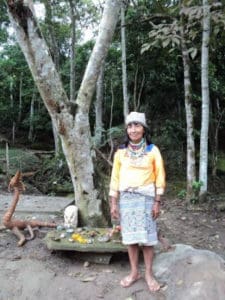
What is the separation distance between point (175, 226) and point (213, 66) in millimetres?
4204

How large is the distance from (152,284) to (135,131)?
4.08 feet

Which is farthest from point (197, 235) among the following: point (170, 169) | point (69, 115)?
point (170, 169)

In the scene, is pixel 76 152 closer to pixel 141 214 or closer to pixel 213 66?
pixel 141 214

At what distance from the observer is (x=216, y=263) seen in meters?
3.04

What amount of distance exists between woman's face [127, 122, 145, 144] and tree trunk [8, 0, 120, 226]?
2.98ft

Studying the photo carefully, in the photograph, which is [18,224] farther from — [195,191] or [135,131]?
[195,191]

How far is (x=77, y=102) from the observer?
150 inches

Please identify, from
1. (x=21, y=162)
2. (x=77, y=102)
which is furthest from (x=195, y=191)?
(x=21, y=162)

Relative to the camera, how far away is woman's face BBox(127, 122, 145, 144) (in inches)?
117

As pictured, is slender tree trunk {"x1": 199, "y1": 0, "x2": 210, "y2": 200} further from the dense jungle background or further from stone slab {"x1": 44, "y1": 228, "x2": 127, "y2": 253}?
stone slab {"x1": 44, "y1": 228, "x2": 127, "y2": 253}

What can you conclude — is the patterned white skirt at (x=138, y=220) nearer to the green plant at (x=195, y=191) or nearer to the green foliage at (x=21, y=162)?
the green plant at (x=195, y=191)

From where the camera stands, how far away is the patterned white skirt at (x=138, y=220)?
2971 mm

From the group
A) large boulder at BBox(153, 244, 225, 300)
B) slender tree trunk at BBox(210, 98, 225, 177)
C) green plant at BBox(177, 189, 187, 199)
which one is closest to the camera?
large boulder at BBox(153, 244, 225, 300)

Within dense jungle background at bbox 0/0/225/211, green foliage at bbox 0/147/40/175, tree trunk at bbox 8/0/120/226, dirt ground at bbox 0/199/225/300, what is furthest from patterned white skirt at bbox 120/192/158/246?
green foliage at bbox 0/147/40/175
